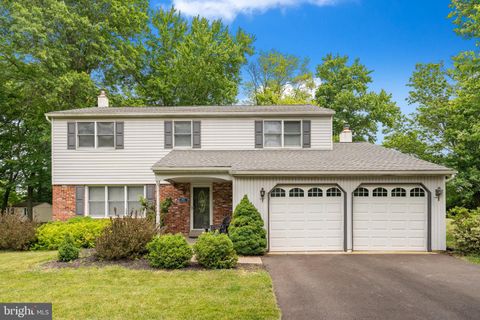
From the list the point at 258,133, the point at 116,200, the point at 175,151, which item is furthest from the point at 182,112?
the point at 116,200

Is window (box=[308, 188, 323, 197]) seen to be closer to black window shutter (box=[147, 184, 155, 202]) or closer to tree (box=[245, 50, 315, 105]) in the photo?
black window shutter (box=[147, 184, 155, 202])

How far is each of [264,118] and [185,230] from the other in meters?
6.47

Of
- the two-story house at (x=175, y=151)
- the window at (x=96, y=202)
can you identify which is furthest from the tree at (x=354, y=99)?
the window at (x=96, y=202)

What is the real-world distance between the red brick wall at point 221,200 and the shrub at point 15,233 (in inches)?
283

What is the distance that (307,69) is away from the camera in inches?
1201

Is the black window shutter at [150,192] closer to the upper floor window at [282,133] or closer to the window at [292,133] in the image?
the upper floor window at [282,133]

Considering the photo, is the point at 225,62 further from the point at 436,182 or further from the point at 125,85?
the point at 436,182

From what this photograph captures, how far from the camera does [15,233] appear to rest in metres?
10.7

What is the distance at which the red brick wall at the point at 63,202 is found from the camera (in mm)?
13695

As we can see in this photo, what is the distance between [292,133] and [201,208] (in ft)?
18.4

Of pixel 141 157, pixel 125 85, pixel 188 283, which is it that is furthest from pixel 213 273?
pixel 125 85

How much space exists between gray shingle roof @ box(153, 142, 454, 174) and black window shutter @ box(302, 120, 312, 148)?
50 centimetres

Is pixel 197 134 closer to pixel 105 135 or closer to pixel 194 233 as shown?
pixel 105 135

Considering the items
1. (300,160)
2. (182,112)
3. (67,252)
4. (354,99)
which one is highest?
(354,99)
